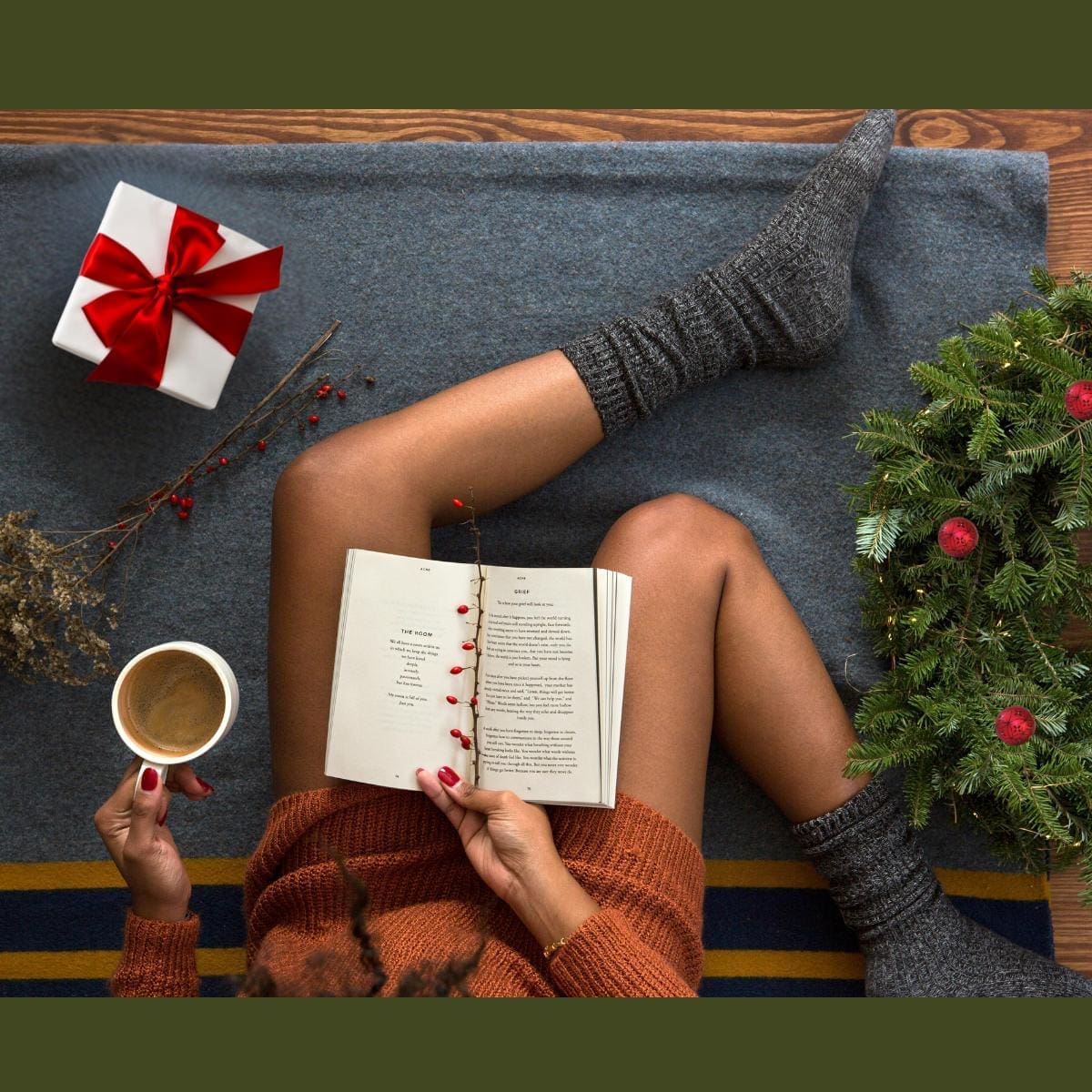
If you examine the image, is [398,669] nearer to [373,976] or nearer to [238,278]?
[373,976]

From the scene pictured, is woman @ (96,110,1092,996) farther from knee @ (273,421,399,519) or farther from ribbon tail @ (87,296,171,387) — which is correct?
ribbon tail @ (87,296,171,387)

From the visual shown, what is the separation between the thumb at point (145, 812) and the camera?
0.94 metres

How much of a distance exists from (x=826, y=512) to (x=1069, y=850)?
1.48 ft

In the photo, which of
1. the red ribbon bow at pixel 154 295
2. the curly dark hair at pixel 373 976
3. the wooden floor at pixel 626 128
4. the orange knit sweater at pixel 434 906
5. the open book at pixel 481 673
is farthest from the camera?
the wooden floor at pixel 626 128

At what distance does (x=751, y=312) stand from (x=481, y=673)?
0.53 metres

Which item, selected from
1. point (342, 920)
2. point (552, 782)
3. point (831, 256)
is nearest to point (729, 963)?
point (552, 782)

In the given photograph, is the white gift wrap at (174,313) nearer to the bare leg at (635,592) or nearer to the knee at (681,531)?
the bare leg at (635,592)

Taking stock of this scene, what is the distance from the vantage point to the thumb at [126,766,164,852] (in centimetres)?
94

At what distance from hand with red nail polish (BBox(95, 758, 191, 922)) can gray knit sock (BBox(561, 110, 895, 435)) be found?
2.02 ft

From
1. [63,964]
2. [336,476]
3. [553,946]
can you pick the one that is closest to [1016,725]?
[553,946]

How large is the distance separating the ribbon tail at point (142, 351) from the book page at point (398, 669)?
1.15 ft

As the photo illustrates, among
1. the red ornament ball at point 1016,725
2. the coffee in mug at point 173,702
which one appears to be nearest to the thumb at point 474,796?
the coffee in mug at point 173,702

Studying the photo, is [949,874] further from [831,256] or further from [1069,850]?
[831,256]

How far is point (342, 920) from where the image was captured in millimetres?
950
